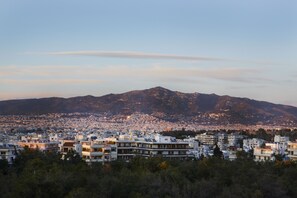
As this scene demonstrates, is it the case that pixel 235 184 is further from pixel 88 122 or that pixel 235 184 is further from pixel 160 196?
pixel 88 122

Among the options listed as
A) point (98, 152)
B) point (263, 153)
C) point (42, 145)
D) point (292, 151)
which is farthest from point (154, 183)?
point (42, 145)

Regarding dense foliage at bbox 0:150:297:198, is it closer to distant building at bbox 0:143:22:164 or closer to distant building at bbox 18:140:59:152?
distant building at bbox 0:143:22:164

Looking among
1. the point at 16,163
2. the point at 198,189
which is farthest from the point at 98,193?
the point at 16,163

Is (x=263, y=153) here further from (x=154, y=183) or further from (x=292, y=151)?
(x=154, y=183)

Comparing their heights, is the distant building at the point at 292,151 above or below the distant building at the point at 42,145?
above

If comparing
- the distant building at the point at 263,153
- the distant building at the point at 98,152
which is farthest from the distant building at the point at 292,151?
the distant building at the point at 98,152

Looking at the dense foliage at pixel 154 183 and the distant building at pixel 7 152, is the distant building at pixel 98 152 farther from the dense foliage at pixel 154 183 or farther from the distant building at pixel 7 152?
the dense foliage at pixel 154 183

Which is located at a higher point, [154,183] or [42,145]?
[154,183]

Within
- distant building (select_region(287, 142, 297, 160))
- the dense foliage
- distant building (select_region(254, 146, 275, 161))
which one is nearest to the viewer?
the dense foliage

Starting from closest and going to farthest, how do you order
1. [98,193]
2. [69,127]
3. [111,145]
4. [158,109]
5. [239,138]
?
1. [98,193]
2. [111,145]
3. [239,138]
4. [69,127]
5. [158,109]

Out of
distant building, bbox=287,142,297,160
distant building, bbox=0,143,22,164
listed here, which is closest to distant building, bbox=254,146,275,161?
distant building, bbox=287,142,297,160

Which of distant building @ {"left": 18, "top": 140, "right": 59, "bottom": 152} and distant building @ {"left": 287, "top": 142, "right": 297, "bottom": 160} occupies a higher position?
distant building @ {"left": 287, "top": 142, "right": 297, "bottom": 160}
